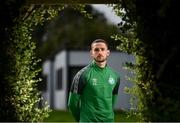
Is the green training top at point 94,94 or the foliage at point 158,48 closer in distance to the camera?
the foliage at point 158,48

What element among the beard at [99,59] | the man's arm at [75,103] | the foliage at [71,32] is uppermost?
the foliage at [71,32]

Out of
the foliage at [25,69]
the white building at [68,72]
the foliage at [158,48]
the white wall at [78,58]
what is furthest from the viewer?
the white wall at [78,58]

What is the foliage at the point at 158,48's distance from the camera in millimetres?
7133

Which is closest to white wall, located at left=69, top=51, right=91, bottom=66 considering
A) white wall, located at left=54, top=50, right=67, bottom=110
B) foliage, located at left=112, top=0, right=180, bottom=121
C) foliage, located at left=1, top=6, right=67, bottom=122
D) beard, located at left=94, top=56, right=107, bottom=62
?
white wall, located at left=54, top=50, right=67, bottom=110

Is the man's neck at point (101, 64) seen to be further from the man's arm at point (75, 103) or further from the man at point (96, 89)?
the man's arm at point (75, 103)

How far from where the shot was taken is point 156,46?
7.26 meters

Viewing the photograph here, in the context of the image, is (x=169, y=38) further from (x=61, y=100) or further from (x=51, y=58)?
(x=51, y=58)

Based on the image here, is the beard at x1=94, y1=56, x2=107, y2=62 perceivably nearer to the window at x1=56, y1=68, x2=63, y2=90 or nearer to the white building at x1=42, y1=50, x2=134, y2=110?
the white building at x1=42, y1=50, x2=134, y2=110

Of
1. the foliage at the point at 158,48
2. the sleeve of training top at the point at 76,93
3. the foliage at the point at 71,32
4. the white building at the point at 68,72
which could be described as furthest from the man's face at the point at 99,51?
the foliage at the point at 71,32

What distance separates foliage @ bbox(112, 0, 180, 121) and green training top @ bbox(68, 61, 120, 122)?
484 millimetres

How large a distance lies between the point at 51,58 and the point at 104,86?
161ft

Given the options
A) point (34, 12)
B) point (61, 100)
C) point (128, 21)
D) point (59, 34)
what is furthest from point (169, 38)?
point (59, 34)

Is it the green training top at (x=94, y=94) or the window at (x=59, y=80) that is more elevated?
the window at (x=59, y=80)

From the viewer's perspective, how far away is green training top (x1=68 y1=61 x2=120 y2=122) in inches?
296
